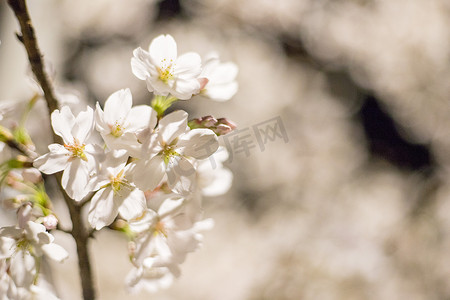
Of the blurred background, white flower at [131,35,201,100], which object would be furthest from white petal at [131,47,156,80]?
the blurred background

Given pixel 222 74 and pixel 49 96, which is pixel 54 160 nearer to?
pixel 49 96

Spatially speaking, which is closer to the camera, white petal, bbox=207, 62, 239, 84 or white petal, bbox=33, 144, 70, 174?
white petal, bbox=33, 144, 70, 174

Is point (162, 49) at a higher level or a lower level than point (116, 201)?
higher

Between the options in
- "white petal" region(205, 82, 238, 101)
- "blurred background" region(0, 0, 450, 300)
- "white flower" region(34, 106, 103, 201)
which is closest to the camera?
"white flower" region(34, 106, 103, 201)

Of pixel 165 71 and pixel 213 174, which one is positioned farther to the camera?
pixel 213 174

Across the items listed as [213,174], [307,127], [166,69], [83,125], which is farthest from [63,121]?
[307,127]

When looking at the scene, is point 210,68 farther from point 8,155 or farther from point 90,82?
point 90,82

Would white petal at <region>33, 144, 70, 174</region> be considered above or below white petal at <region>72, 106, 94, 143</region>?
below

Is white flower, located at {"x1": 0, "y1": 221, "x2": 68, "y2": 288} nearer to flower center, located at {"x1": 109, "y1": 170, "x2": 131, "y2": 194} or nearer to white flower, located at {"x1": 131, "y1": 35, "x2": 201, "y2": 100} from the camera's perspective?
flower center, located at {"x1": 109, "y1": 170, "x2": 131, "y2": 194}
